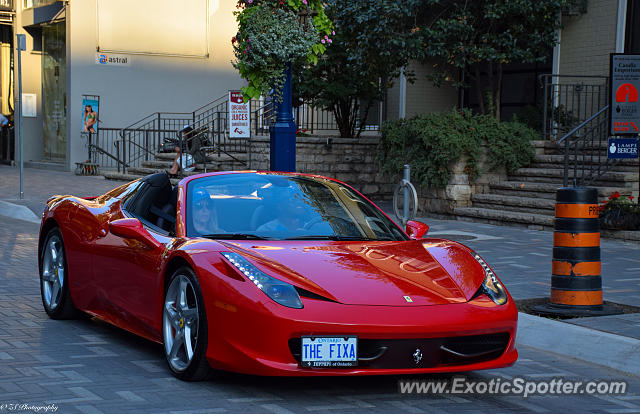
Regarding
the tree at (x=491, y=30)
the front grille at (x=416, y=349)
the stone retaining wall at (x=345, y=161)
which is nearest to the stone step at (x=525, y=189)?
the tree at (x=491, y=30)

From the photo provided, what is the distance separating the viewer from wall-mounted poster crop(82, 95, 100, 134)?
91.1ft

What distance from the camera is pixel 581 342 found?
6.47m

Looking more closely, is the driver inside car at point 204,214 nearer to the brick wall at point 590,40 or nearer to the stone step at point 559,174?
the stone step at point 559,174

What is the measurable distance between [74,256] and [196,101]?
24566 mm

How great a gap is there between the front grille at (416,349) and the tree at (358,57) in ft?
42.2

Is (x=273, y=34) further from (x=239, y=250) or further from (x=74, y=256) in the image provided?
(x=239, y=250)

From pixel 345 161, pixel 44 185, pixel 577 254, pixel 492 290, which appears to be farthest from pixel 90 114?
pixel 492 290

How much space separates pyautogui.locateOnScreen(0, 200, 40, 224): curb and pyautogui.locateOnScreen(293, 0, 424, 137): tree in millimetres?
6912

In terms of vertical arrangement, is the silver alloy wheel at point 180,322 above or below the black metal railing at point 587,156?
below

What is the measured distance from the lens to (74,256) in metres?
6.95

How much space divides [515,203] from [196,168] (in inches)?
392

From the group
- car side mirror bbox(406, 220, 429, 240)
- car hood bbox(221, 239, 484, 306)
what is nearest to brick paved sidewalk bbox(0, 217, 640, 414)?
car hood bbox(221, 239, 484, 306)

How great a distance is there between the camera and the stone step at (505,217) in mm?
14388

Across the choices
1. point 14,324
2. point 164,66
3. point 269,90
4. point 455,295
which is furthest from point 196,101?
point 455,295
